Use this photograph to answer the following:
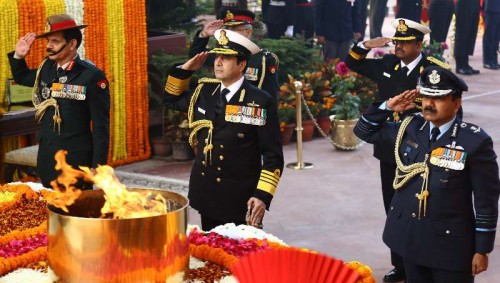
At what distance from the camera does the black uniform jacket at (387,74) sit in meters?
6.84

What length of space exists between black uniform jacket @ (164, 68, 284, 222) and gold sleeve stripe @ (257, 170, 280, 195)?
0.12 metres

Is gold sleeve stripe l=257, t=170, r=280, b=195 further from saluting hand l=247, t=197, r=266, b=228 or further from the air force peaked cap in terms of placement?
the air force peaked cap

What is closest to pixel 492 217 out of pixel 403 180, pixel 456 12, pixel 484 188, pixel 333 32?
pixel 484 188

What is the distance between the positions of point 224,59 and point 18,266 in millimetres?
2043

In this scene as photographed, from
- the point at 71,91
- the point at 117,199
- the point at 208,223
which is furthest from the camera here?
the point at 71,91

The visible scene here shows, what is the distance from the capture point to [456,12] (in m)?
18.3

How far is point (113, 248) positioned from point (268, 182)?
216 cm

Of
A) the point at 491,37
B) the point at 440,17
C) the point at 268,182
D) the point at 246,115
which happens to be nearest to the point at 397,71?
the point at 246,115

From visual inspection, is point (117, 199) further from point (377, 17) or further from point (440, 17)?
point (377, 17)

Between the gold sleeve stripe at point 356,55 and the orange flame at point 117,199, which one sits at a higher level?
the orange flame at point 117,199

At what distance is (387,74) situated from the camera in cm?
711

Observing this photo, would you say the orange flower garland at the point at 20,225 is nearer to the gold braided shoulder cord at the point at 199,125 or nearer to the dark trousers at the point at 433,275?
the gold braided shoulder cord at the point at 199,125

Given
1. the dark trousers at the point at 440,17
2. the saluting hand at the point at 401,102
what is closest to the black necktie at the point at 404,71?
the saluting hand at the point at 401,102

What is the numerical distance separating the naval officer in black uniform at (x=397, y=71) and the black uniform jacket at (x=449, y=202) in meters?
1.60
